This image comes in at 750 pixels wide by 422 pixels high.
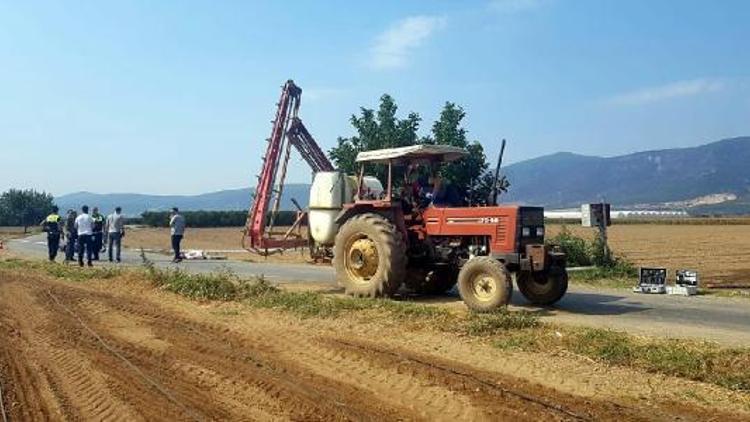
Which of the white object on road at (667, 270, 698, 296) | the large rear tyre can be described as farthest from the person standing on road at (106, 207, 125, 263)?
the white object on road at (667, 270, 698, 296)

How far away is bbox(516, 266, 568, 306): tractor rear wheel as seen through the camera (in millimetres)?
11469

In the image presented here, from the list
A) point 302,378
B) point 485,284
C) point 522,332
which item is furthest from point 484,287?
point 302,378

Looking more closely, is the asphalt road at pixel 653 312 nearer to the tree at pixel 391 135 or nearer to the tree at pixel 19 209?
the tree at pixel 391 135

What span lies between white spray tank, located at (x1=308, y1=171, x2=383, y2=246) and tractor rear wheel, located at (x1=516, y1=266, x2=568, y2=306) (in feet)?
10.2

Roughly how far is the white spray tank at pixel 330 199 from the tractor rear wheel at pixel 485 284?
3.12 meters

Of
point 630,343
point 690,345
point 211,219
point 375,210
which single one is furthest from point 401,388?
point 211,219

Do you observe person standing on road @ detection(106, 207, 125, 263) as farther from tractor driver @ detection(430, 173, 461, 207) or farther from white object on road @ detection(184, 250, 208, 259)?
tractor driver @ detection(430, 173, 461, 207)

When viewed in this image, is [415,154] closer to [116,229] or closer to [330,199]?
[330,199]

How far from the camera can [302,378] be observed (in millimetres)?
6836

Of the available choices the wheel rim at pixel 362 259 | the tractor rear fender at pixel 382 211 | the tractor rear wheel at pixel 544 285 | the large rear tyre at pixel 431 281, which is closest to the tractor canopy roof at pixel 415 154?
the tractor rear fender at pixel 382 211

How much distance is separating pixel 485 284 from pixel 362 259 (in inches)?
97.4

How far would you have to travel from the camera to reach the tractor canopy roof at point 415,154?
12148mm

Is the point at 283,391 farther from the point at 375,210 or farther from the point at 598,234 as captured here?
the point at 598,234

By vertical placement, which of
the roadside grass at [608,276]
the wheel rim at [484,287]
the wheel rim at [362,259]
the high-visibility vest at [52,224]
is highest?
the high-visibility vest at [52,224]
